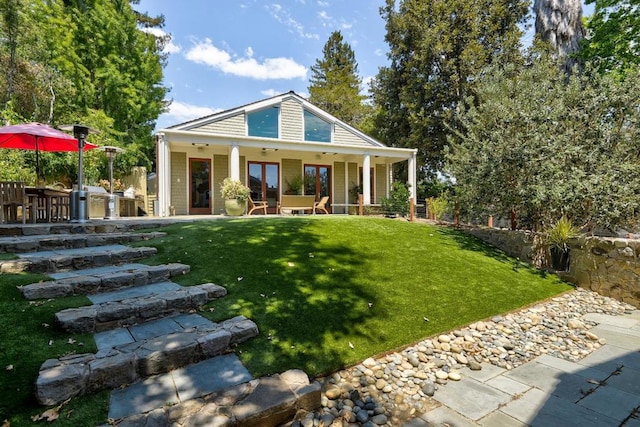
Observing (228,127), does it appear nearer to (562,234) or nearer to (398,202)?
(398,202)

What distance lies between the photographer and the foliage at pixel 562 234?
6.12 m

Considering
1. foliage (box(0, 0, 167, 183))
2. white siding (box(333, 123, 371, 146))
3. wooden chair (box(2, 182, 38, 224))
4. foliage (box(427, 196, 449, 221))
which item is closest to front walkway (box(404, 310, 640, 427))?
foliage (box(427, 196, 449, 221))

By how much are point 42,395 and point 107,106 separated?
2078 centimetres

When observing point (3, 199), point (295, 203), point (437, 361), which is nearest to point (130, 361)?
point (437, 361)

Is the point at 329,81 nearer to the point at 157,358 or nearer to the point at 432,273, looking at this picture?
the point at 432,273

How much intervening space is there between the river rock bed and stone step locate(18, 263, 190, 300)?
95.7 inches

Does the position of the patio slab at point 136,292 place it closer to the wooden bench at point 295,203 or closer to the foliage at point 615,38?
the wooden bench at point 295,203

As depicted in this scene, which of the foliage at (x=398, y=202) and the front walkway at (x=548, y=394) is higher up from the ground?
the foliage at (x=398, y=202)

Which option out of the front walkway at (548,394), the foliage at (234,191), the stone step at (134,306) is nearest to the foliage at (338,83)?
the foliage at (234,191)

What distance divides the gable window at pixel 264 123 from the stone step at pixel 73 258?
8626mm

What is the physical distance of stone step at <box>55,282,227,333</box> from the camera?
2695 mm

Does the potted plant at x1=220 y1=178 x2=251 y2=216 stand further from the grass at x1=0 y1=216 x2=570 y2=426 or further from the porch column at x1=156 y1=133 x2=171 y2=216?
the grass at x1=0 y1=216 x2=570 y2=426

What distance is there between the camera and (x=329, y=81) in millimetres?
31688

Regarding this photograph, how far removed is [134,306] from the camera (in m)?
2.99
